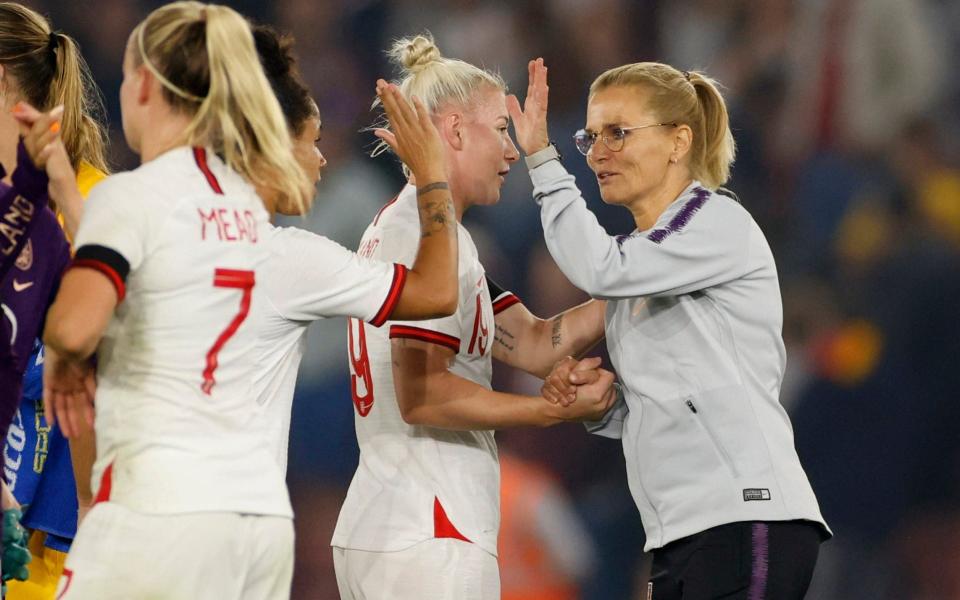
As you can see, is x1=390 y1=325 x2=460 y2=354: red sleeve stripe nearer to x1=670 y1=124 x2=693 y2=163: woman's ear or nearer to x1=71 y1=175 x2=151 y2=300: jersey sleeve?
x1=670 y1=124 x2=693 y2=163: woman's ear

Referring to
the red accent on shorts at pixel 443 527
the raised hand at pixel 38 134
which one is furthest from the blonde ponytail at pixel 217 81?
the red accent on shorts at pixel 443 527

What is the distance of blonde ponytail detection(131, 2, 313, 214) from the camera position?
6.72ft

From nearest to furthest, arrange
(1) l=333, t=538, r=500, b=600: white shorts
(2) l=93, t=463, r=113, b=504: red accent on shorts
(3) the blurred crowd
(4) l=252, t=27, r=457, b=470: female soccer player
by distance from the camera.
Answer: (2) l=93, t=463, r=113, b=504: red accent on shorts, (4) l=252, t=27, r=457, b=470: female soccer player, (1) l=333, t=538, r=500, b=600: white shorts, (3) the blurred crowd

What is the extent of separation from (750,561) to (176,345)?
1.31m

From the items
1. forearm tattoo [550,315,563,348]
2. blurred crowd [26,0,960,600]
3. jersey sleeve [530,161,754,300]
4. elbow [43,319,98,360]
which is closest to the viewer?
elbow [43,319,98,360]

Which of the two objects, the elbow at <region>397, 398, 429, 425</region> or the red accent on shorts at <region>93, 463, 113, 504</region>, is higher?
the red accent on shorts at <region>93, 463, 113, 504</region>

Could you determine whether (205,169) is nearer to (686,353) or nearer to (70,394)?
(70,394)

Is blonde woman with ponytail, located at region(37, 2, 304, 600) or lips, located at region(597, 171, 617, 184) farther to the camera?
lips, located at region(597, 171, 617, 184)

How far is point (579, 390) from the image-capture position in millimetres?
2910

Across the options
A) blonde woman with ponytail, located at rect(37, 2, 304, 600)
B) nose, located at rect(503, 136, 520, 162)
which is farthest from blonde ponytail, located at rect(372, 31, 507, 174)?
blonde woman with ponytail, located at rect(37, 2, 304, 600)

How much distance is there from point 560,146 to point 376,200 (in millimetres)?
884

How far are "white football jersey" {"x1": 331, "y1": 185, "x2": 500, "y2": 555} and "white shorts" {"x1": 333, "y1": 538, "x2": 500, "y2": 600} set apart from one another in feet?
0.08

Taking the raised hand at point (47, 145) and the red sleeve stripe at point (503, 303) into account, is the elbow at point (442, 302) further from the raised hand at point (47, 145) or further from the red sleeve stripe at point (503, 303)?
the red sleeve stripe at point (503, 303)

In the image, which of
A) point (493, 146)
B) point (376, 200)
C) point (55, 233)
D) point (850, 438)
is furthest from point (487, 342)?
point (850, 438)
